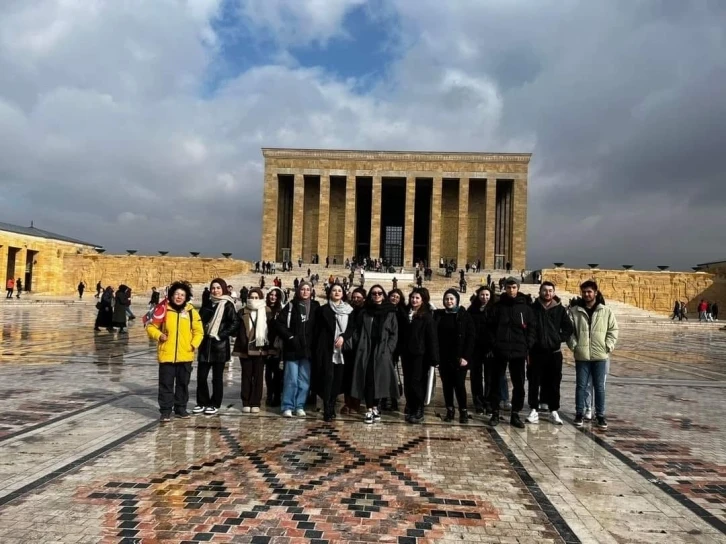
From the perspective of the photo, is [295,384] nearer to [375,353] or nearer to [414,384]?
[375,353]

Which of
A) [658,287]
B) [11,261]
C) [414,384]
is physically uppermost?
[11,261]

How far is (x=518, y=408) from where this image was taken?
5.37 metres

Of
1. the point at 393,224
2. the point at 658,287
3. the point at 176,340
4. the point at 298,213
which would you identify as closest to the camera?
the point at 176,340

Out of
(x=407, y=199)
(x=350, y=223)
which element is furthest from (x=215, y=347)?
(x=350, y=223)

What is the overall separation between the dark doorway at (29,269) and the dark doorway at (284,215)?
18.3 meters

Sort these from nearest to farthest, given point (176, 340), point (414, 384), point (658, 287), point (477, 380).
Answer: point (176, 340)
point (414, 384)
point (477, 380)
point (658, 287)

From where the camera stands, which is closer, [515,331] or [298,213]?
[515,331]

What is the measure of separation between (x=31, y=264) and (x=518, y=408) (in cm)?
4177

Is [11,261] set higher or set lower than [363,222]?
lower

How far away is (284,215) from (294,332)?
39121 millimetres

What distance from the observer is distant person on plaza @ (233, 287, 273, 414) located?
5609mm

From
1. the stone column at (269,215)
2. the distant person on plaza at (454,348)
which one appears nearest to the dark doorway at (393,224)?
the stone column at (269,215)

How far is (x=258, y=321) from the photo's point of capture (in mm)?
5645

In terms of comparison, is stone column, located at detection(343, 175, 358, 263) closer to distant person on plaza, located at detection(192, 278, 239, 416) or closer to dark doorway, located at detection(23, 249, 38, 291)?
dark doorway, located at detection(23, 249, 38, 291)
